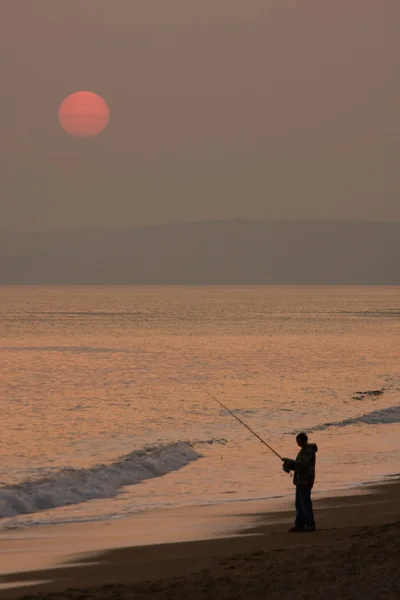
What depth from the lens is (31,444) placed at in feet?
85.8

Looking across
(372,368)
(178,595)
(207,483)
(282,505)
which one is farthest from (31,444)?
(372,368)

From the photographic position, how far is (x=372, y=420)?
105ft

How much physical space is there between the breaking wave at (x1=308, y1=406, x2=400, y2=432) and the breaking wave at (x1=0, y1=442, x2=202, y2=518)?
7.30m

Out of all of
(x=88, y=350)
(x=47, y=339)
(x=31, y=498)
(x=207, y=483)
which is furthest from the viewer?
(x=47, y=339)

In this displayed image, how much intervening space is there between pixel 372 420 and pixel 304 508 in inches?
724

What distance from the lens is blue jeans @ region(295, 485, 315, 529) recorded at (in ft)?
45.7

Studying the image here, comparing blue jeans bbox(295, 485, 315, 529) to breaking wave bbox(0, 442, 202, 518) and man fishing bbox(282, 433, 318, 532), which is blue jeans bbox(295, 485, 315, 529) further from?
breaking wave bbox(0, 442, 202, 518)

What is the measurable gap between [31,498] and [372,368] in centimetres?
4139

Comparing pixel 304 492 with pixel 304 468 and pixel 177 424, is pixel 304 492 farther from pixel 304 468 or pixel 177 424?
pixel 177 424

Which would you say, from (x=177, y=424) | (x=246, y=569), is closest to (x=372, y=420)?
(x=177, y=424)

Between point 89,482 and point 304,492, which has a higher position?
point 304,492

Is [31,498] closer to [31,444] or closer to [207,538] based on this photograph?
[207,538]

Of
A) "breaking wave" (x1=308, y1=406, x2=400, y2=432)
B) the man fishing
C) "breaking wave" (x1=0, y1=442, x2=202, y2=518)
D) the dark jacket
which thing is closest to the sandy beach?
the man fishing

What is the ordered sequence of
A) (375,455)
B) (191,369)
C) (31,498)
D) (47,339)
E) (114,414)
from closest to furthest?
1. (31,498)
2. (375,455)
3. (114,414)
4. (191,369)
5. (47,339)
